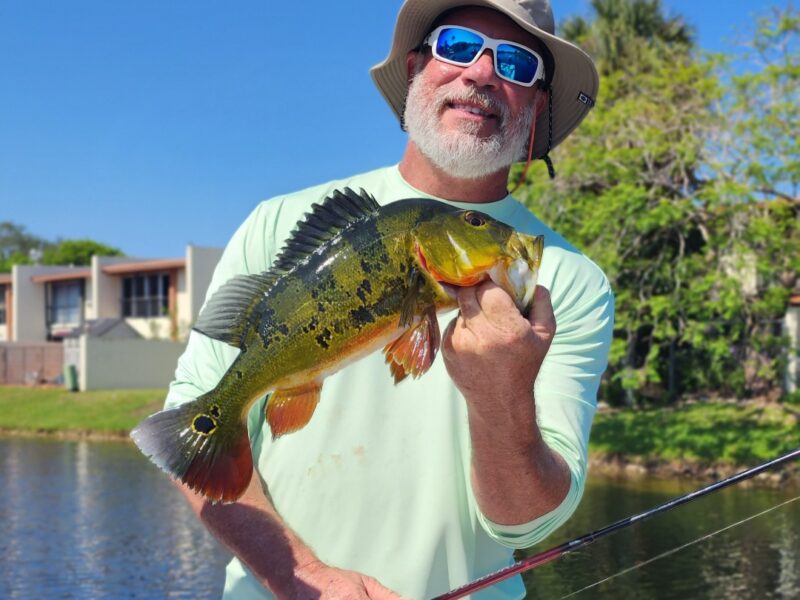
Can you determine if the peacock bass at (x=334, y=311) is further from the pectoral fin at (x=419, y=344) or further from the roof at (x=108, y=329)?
the roof at (x=108, y=329)

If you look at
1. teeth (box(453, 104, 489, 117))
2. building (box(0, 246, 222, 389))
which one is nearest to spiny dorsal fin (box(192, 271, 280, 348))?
teeth (box(453, 104, 489, 117))

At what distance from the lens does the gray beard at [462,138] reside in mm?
2582

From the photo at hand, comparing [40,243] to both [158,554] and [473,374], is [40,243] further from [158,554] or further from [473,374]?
[473,374]

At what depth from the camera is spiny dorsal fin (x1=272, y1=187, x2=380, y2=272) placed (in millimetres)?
1940

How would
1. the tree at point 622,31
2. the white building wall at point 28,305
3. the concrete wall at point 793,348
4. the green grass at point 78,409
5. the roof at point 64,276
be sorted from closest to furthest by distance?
the concrete wall at point 793,348 < the tree at point 622,31 < the green grass at point 78,409 < the roof at point 64,276 < the white building wall at point 28,305

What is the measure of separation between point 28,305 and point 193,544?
37499 millimetres

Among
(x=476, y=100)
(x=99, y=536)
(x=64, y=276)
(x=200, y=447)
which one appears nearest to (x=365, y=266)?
(x=200, y=447)

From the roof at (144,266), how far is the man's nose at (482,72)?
41046mm

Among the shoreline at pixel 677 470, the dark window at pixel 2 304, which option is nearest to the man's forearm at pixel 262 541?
the shoreline at pixel 677 470

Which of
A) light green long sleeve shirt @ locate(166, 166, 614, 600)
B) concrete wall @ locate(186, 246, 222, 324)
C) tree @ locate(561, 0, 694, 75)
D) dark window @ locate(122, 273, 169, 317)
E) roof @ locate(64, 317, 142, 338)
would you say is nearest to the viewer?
light green long sleeve shirt @ locate(166, 166, 614, 600)

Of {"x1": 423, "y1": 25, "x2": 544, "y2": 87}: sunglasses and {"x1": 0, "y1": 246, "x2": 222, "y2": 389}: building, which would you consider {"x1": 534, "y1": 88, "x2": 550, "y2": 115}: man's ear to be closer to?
{"x1": 423, "y1": 25, "x2": 544, "y2": 87}: sunglasses

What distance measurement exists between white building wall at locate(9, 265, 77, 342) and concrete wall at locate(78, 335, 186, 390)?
13.2 meters

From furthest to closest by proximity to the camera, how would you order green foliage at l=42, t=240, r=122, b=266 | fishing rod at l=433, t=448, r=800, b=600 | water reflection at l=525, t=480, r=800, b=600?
1. green foliage at l=42, t=240, r=122, b=266
2. water reflection at l=525, t=480, r=800, b=600
3. fishing rod at l=433, t=448, r=800, b=600

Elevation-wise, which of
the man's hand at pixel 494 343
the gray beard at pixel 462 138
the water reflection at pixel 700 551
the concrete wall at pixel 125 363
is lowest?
the water reflection at pixel 700 551
